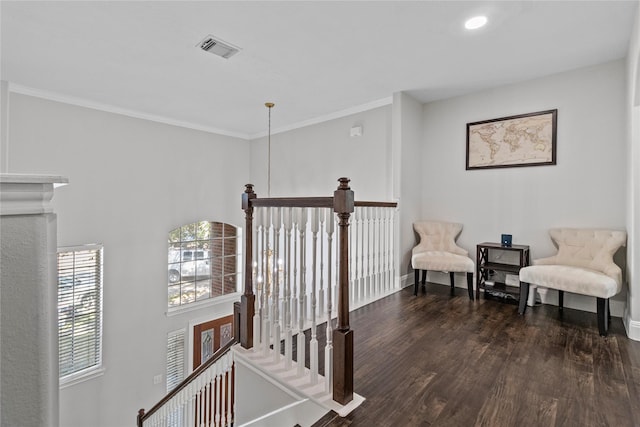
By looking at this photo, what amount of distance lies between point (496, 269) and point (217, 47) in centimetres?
376

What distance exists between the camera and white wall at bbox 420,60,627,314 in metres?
3.21

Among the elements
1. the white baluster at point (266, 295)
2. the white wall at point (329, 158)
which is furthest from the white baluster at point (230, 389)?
the white wall at point (329, 158)

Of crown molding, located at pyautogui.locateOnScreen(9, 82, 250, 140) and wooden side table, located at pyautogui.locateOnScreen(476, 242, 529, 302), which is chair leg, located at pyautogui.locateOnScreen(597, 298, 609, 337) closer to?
wooden side table, located at pyautogui.locateOnScreen(476, 242, 529, 302)

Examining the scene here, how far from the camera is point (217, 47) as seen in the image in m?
3.02

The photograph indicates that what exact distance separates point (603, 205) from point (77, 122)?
22.0ft

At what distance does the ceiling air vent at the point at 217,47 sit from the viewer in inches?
114

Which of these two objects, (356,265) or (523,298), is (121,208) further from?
(523,298)

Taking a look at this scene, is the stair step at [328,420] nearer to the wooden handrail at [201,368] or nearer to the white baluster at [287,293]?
the white baluster at [287,293]

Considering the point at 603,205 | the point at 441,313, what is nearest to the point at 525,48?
the point at 603,205

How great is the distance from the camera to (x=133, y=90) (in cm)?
415

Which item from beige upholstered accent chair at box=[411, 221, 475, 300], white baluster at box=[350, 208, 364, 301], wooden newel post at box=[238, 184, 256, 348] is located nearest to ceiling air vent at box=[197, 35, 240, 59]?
wooden newel post at box=[238, 184, 256, 348]

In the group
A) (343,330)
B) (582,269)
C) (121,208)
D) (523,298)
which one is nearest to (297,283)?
(343,330)

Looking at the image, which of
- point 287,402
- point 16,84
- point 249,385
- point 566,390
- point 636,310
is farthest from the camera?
point 16,84

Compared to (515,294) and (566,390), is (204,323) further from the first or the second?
(566,390)
